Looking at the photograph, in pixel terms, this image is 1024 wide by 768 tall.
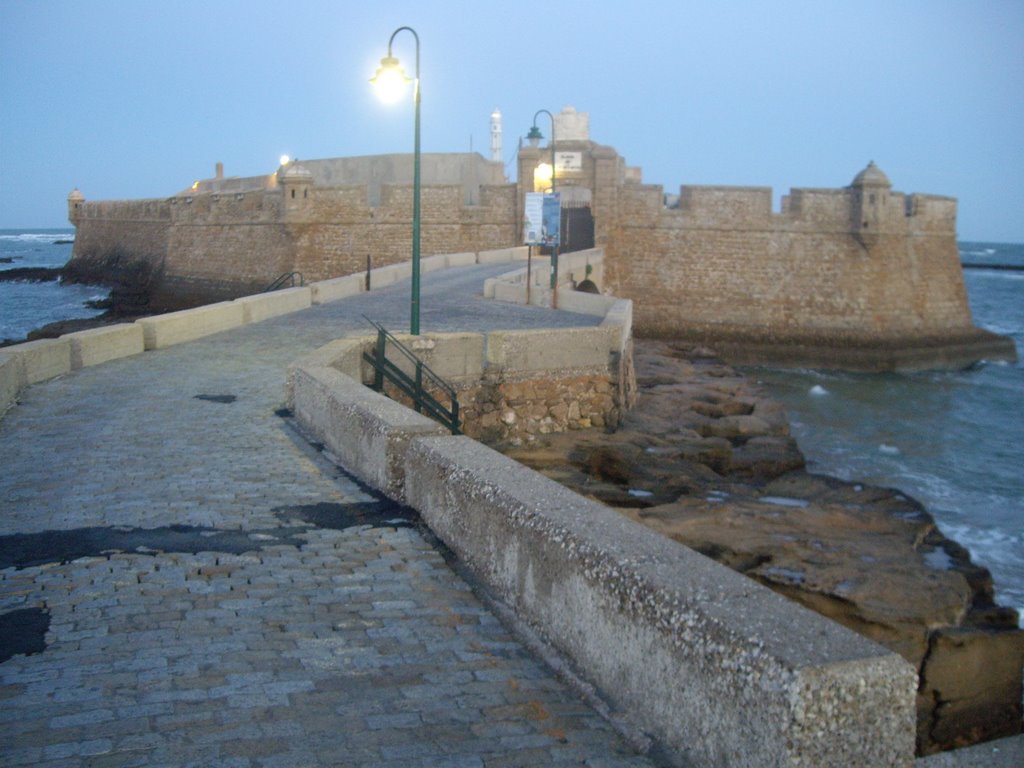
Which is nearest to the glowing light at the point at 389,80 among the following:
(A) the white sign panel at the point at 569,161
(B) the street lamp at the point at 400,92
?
(B) the street lamp at the point at 400,92

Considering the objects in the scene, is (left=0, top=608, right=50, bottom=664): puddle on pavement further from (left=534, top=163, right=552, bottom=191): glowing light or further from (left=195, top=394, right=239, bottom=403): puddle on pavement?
(left=534, top=163, right=552, bottom=191): glowing light

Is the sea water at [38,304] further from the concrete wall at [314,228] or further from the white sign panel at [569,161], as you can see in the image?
the white sign panel at [569,161]

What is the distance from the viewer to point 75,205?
59.9 meters

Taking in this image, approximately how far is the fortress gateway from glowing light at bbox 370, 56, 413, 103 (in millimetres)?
17525

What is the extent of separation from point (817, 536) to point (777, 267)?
22375mm

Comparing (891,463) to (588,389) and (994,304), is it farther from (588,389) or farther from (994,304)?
(994,304)

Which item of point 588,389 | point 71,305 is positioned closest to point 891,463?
point 588,389

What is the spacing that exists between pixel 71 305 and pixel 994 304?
5694cm

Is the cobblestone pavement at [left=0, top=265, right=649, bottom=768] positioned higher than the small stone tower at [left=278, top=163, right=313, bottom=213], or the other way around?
the small stone tower at [left=278, top=163, right=313, bottom=213]

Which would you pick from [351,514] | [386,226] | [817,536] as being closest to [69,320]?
[386,226]

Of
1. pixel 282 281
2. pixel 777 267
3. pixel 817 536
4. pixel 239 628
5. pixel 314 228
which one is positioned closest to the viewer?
pixel 239 628

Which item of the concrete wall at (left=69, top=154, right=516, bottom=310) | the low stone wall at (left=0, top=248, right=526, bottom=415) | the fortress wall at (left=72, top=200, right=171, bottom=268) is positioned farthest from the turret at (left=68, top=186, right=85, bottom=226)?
the low stone wall at (left=0, top=248, right=526, bottom=415)

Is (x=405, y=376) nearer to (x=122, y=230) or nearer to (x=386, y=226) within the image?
(x=386, y=226)

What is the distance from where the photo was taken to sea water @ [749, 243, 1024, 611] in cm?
1438
